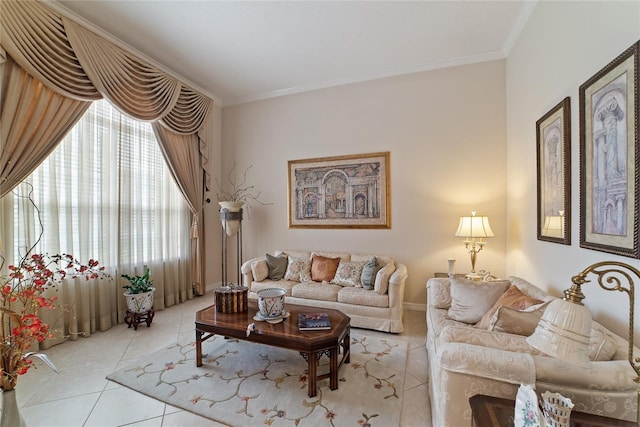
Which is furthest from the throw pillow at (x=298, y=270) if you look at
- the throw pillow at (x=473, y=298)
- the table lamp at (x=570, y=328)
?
the table lamp at (x=570, y=328)

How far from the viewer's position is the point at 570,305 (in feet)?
2.57

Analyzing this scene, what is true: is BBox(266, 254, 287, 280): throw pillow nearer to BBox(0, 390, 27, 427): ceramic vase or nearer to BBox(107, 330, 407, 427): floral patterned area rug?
BBox(107, 330, 407, 427): floral patterned area rug

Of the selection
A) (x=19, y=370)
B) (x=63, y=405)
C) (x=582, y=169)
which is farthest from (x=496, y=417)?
(x=63, y=405)

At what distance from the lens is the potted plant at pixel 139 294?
9.92 feet

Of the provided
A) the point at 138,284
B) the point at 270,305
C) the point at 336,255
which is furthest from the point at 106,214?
the point at 336,255

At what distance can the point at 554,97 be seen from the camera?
7.04 feet

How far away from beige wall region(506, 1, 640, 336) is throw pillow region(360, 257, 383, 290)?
4.89 ft

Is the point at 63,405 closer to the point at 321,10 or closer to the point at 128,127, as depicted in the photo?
the point at 128,127

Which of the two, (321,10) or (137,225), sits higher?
(321,10)

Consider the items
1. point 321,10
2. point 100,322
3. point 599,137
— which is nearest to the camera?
point 599,137

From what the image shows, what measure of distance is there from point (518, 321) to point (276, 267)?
9.07ft

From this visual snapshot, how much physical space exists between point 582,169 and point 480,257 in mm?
1855

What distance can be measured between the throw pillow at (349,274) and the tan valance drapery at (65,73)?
2903mm

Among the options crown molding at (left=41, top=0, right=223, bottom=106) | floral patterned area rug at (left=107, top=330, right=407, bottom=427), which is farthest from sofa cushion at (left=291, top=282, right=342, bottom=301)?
crown molding at (left=41, top=0, right=223, bottom=106)
